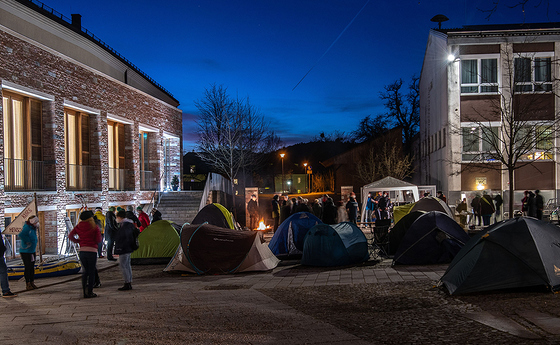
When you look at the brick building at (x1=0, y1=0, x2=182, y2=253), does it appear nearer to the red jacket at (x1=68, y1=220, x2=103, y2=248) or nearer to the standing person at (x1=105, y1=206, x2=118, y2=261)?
the standing person at (x1=105, y1=206, x2=118, y2=261)

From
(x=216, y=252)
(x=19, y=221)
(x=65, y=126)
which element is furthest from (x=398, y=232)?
(x=65, y=126)

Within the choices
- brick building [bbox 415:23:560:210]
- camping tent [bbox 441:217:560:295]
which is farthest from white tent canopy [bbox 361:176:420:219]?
camping tent [bbox 441:217:560:295]

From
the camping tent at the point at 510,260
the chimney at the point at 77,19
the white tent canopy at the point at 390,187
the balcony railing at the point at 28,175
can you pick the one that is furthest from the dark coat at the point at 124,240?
the chimney at the point at 77,19

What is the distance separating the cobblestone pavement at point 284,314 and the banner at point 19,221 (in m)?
1.28

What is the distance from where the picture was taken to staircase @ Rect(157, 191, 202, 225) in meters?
23.5

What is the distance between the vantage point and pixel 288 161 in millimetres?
88500

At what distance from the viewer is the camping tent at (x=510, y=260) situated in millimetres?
8711

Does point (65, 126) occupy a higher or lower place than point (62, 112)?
lower

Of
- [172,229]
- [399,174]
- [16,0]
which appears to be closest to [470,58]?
[399,174]

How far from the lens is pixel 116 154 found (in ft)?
78.2

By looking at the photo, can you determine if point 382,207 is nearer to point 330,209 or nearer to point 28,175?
point 330,209

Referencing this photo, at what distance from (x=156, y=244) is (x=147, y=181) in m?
12.1

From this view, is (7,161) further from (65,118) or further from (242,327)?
(242,327)

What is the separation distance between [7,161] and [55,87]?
10.8ft
